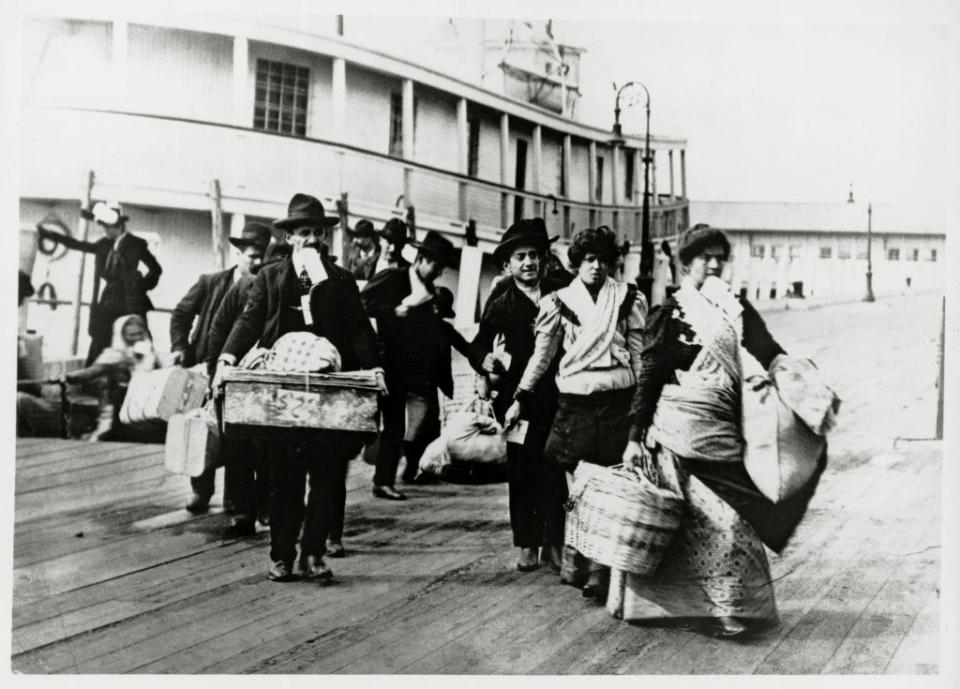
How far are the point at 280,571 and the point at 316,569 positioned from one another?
0.13 m

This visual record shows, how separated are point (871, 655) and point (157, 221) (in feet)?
11.0

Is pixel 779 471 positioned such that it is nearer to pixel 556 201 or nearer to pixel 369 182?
pixel 556 201

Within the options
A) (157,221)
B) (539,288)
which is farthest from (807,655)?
(157,221)

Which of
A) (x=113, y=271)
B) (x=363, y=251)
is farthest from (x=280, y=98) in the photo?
(x=113, y=271)

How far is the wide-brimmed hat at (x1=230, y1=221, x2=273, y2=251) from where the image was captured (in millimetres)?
3752

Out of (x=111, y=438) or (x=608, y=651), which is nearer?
(x=608, y=651)

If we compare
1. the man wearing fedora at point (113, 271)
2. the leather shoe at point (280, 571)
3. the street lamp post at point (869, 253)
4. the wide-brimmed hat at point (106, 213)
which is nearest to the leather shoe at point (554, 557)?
the leather shoe at point (280, 571)

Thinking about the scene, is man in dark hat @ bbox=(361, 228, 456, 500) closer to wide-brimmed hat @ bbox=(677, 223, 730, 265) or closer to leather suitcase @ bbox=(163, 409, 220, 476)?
leather suitcase @ bbox=(163, 409, 220, 476)

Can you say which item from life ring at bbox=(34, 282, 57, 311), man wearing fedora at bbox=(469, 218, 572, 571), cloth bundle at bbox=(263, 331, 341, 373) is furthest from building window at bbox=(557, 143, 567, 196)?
life ring at bbox=(34, 282, 57, 311)

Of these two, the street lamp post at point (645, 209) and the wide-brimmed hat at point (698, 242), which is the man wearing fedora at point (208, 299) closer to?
the street lamp post at point (645, 209)

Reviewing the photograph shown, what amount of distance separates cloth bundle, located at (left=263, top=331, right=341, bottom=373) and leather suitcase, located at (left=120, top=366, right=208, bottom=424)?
1.88 ft

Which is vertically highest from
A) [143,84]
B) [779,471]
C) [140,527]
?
[143,84]

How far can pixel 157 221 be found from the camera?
3.74 meters

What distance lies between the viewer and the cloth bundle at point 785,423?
3.18m
